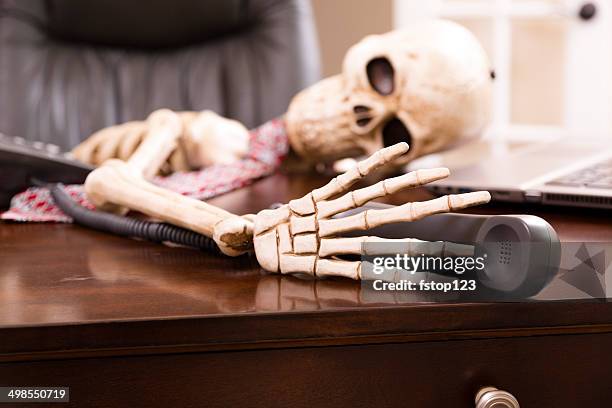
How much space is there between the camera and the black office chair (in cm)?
149

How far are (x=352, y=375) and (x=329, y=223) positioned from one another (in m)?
0.11

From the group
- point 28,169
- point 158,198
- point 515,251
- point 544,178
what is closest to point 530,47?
point 544,178

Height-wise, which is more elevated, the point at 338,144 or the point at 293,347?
the point at 338,144

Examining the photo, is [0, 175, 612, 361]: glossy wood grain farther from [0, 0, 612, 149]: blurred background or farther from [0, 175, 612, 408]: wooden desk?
[0, 0, 612, 149]: blurred background

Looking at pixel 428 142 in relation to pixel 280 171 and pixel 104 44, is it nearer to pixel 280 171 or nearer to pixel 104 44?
pixel 280 171

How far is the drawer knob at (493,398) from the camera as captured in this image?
52cm

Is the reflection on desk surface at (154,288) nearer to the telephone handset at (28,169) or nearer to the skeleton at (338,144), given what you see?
the skeleton at (338,144)

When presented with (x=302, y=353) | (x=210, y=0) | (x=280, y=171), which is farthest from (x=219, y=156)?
(x=302, y=353)

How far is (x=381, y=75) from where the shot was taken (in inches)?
39.9

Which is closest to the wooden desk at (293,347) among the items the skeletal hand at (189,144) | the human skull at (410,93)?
the human skull at (410,93)

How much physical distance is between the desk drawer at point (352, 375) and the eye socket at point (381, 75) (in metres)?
0.52

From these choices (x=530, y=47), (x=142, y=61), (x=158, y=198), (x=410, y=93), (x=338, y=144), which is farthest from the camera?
(x=530, y=47)

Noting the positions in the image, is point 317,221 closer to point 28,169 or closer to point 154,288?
point 154,288

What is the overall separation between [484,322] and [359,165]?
134mm
